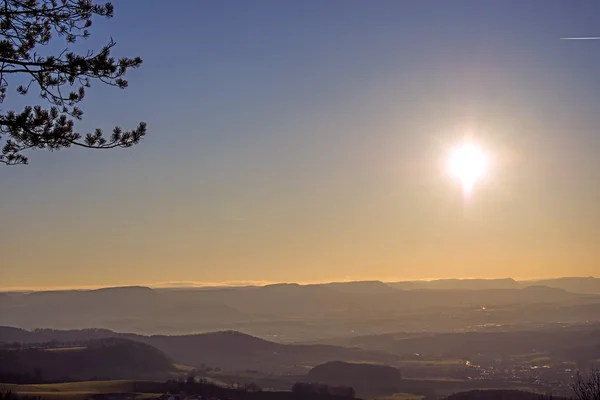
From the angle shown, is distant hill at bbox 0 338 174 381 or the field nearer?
the field

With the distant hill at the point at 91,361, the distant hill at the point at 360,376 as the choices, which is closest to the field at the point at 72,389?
the distant hill at the point at 91,361

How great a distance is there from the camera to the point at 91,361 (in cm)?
14325

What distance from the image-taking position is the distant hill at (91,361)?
5000 inches

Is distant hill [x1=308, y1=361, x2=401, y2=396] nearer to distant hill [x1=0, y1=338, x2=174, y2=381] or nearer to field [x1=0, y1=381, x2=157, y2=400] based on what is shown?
distant hill [x1=0, y1=338, x2=174, y2=381]

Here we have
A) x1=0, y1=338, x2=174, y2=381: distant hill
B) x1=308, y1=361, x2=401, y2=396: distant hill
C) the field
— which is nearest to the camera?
the field

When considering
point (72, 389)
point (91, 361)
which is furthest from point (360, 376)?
point (72, 389)

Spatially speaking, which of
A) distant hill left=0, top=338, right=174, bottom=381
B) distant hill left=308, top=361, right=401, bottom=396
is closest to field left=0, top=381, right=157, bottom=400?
distant hill left=0, top=338, right=174, bottom=381

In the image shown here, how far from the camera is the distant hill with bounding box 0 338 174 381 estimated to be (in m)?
127

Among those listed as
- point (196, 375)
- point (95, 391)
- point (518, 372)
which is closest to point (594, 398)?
point (95, 391)

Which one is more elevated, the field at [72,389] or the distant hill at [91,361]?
the distant hill at [91,361]

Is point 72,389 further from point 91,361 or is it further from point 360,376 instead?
point 360,376

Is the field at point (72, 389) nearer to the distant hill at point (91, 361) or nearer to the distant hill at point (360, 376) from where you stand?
the distant hill at point (91, 361)

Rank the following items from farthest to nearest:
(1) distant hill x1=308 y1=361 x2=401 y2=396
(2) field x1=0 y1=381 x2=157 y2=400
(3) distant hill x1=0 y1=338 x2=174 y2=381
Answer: (1) distant hill x1=308 y1=361 x2=401 y2=396 < (3) distant hill x1=0 y1=338 x2=174 y2=381 < (2) field x1=0 y1=381 x2=157 y2=400

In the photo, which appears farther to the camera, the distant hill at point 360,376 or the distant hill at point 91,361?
the distant hill at point 360,376
